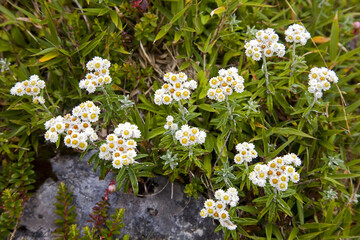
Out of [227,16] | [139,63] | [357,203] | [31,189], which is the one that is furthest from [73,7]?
[357,203]

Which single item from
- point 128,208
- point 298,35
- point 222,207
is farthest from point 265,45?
point 128,208

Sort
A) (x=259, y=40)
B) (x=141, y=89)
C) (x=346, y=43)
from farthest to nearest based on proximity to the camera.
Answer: (x=346, y=43) → (x=141, y=89) → (x=259, y=40)

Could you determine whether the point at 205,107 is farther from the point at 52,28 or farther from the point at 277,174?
the point at 52,28

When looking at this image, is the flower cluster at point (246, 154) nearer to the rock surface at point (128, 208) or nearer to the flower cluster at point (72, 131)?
the rock surface at point (128, 208)

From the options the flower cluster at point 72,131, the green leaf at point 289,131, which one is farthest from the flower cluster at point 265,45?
the flower cluster at point 72,131

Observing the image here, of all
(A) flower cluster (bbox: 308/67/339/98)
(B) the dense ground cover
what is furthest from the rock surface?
(A) flower cluster (bbox: 308/67/339/98)

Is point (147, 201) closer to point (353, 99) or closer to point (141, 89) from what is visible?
point (141, 89)
